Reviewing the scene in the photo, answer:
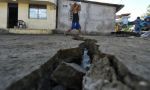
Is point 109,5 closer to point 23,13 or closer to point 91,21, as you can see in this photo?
point 91,21

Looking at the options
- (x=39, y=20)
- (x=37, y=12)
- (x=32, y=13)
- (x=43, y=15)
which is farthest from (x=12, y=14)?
(x=43, y=15)

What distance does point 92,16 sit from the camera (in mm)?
21312

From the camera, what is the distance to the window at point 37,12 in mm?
19547

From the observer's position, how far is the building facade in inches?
765

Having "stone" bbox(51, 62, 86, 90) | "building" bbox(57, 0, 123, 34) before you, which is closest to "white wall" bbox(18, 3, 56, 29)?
"building" bbox(57, 0, 123, 34)

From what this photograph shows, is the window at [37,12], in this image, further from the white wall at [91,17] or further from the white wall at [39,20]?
the white wall at [91,17]

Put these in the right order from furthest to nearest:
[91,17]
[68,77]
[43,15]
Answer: [91,17] < [43,15] < [68,77]

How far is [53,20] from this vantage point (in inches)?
782

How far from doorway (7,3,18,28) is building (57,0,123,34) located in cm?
332

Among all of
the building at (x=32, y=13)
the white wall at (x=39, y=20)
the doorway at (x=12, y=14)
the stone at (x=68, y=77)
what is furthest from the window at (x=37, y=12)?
the stone at (x=68, y=77)

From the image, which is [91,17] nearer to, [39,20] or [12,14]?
[39,20]

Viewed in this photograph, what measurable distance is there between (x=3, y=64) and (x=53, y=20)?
52.0 ft

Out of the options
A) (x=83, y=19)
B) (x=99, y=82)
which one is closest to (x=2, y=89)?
(x=99, y=82)

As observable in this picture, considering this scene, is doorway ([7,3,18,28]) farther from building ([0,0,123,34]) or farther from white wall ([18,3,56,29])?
white wall ([18,3,56,29])
